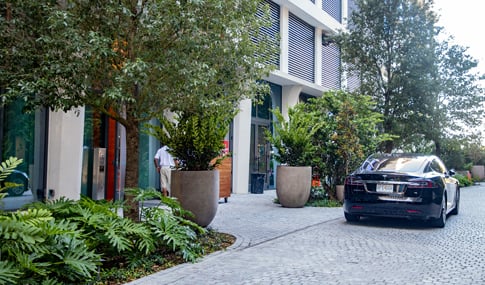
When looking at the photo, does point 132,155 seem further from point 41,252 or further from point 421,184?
point 421,184

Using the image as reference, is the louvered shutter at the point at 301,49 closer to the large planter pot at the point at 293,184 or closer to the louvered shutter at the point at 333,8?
the louvered shutter at the point at 333,8

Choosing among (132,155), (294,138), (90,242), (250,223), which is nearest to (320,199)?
(294,138)

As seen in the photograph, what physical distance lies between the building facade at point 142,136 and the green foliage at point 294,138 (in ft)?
6.01

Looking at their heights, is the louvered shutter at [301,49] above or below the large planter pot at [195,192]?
above

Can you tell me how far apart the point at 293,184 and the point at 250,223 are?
3.32m

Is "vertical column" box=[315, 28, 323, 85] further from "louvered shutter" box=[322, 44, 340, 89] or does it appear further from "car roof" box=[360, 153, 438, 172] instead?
"car roof" box=[360, 153, 438, 172]

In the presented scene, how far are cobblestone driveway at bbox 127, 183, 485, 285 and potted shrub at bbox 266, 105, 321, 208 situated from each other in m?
1.95

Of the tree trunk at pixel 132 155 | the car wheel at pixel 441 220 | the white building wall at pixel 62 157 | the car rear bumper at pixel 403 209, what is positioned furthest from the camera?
the white building wall at pixel 62 157

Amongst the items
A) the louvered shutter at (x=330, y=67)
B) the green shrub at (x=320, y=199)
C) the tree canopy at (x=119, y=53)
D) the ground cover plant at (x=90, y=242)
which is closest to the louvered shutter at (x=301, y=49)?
the louvered shutter at (x=330, y=67)

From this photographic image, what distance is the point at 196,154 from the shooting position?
27.8 ft

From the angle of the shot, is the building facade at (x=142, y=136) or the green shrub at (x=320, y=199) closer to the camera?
the building facade at (x=142, y=136)

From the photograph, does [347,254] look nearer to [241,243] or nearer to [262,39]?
[241,243]

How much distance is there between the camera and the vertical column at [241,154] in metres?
18.4

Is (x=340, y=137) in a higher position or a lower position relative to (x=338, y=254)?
higher
